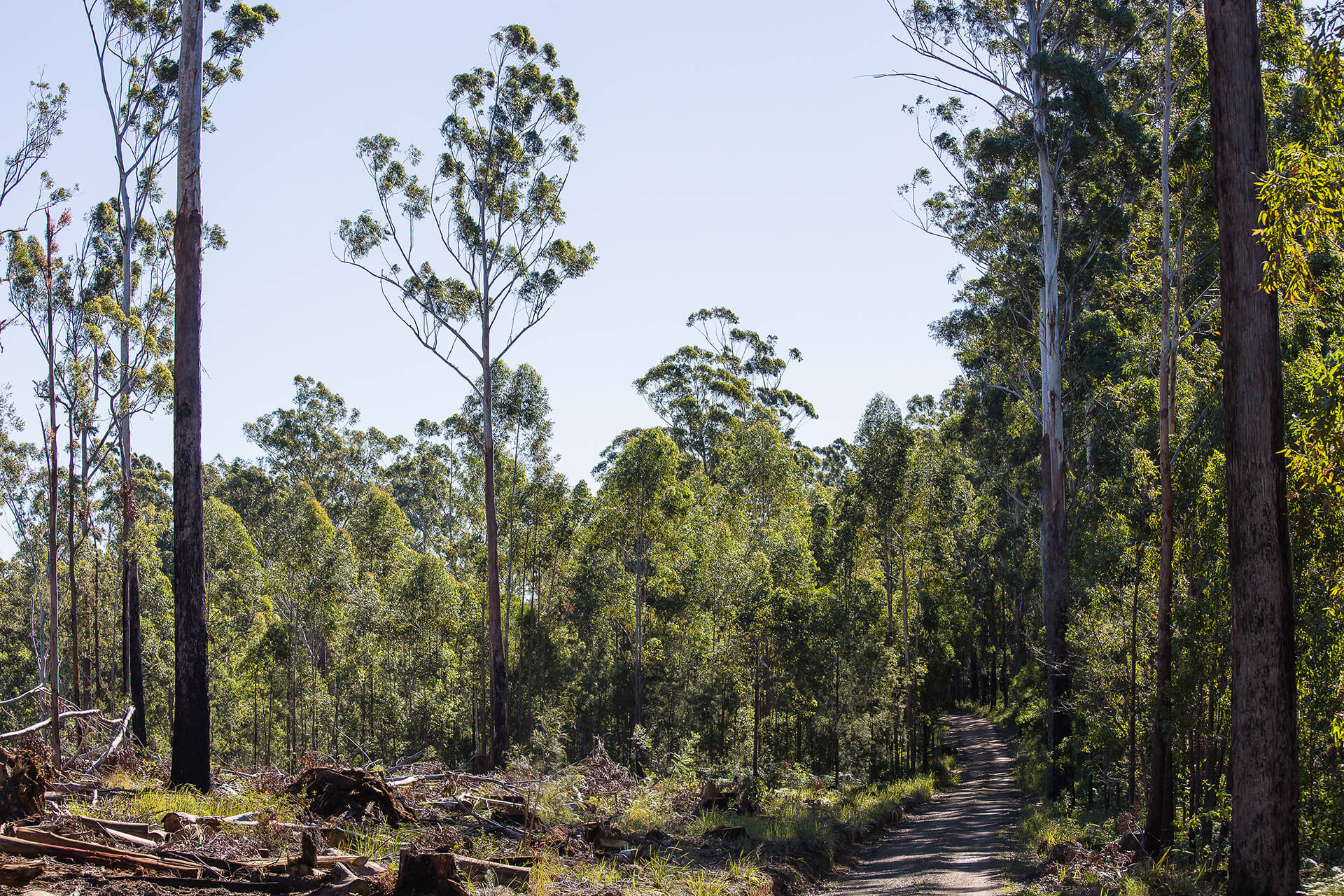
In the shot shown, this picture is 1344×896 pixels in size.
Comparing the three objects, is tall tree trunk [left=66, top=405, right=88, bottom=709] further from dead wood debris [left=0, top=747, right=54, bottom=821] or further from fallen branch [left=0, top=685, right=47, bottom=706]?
dead wood debris [left=0, top=747, right=54, bottom=821]

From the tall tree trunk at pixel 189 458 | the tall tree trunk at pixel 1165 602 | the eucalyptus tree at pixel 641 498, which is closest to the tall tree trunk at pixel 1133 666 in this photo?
the tall tree trunk at pixel 1165 602

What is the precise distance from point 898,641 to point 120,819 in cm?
2793

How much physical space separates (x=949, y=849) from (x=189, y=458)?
557 inches

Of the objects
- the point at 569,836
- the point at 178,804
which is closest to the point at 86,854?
the point at 178,804

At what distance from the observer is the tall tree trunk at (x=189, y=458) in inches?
403

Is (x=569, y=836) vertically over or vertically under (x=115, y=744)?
under

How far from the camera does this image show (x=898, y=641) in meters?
32.5

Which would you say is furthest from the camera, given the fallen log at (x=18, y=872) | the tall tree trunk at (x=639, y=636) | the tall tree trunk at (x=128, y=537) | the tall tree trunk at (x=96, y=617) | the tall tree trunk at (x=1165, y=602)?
the tall tree trunk at (x=639, y=636)

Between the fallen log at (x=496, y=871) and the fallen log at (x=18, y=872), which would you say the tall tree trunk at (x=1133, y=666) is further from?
the fallen log at (x=18, y=872)

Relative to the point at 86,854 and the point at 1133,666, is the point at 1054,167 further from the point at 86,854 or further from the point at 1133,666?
the point at 86,854

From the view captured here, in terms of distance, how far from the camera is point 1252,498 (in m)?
7.09

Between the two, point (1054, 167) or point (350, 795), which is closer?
point (350, 795)

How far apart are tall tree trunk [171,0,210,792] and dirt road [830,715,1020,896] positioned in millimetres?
8018

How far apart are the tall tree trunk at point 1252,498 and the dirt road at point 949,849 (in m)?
5.09
